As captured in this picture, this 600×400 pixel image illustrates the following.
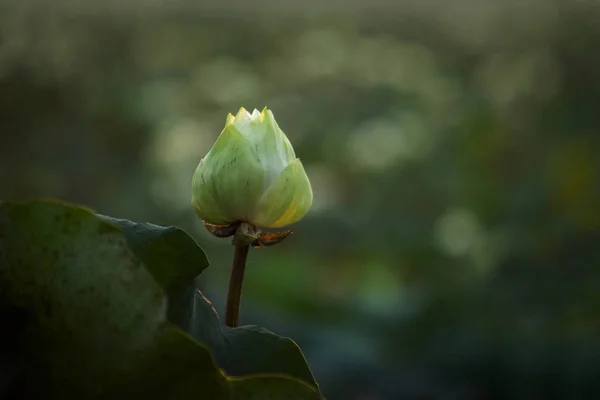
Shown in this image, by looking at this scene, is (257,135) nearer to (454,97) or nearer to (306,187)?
(306,187)

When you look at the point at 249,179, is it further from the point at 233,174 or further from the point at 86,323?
the point at 86,323

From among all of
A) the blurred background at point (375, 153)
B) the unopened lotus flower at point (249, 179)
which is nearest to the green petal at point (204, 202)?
the unopened lotus flower at point (249, 179)

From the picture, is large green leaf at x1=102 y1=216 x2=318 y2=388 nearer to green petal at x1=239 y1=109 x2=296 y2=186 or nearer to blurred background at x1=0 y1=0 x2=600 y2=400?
green petal at x1=239 y1=109 x2=296 y2=186

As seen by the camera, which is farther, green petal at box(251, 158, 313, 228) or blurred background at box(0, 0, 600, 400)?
blurred background at box(0, 0, 600, 400)

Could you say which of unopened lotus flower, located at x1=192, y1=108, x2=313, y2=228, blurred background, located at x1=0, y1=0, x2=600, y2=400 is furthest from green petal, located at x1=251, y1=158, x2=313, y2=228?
blurred background, located at x1=0, y1=0, x2=600, y2=400

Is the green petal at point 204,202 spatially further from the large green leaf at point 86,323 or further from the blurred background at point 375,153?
the blurred background at point 375,153

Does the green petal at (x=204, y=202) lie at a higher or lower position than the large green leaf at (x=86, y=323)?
higher
